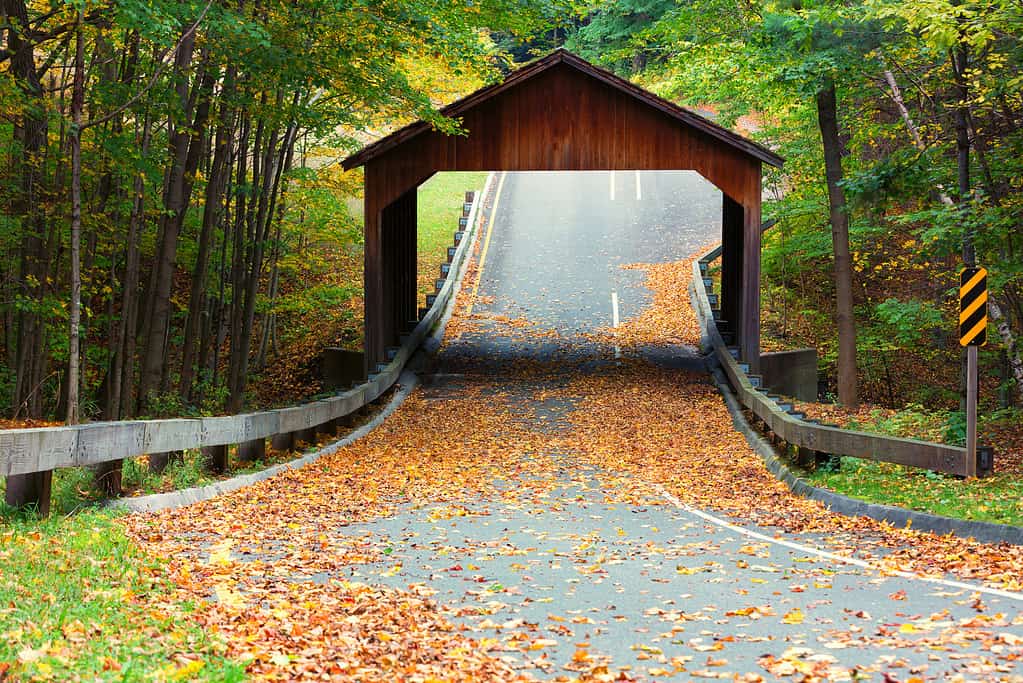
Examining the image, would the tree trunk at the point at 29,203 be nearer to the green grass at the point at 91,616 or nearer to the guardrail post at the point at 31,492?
the guardrail post at the point at 31,492

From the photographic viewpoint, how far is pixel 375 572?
7719 mm

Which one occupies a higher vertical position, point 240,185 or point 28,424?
point 240,185

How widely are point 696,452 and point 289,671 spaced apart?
10604 mm

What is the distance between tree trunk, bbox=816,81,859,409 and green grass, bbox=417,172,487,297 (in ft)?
41.2

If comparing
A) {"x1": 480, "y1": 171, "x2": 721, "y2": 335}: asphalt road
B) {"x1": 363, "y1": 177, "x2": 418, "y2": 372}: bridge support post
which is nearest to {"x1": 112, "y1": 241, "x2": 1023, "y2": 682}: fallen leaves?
{"x1": 363, "y1": 177, "x2": 418, "y2": 372}: bridge support post

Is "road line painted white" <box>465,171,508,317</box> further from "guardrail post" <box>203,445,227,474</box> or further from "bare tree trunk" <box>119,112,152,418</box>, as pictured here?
"guardrail post" <box>203,445,227,474</box>

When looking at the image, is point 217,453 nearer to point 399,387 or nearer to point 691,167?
point 399,387

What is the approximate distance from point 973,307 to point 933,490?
1.97 metres

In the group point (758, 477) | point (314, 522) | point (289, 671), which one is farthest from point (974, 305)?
point (289, 671)

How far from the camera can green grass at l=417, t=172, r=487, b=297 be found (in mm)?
33125

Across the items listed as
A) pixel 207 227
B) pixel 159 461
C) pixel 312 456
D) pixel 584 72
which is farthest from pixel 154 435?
pixel 584 72

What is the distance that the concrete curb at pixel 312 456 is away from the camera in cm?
901

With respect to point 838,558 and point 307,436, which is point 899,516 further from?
point 307,436

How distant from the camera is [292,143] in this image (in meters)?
20.9
